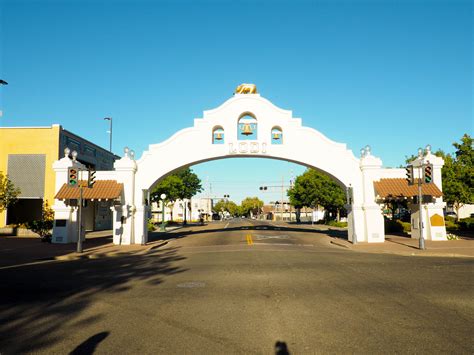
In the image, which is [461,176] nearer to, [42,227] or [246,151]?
[246,151]

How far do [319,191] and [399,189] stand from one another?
34018 millimetres

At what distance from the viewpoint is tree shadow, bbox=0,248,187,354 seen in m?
6.32

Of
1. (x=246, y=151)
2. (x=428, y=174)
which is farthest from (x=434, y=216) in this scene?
(x=246, y=151)

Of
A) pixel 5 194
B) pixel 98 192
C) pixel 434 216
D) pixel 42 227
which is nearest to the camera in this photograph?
pixel 98 192

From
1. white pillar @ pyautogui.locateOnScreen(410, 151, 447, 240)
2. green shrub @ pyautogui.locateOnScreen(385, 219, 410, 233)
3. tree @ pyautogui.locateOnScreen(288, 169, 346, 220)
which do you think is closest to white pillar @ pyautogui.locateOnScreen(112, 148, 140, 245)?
white pillar @ pyautogui.locateOnScreen(410, 151, 447, 240)

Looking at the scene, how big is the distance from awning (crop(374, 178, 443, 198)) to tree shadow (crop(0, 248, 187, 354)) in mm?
14559

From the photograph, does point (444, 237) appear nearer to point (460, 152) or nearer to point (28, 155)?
point (460, 152)

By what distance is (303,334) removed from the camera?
632cm

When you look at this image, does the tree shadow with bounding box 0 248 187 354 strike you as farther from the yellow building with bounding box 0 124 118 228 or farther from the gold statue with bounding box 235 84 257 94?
the yellow building with bounding box 0 124 118 228

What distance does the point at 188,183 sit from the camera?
61531 millimetres

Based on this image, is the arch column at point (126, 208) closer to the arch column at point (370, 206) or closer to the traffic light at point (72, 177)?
the traffic light at point (72, 177)

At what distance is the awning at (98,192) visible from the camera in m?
25.5

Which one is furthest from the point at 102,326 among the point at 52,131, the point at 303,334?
the point at 52,131

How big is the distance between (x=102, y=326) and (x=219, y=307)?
240 centimetres
